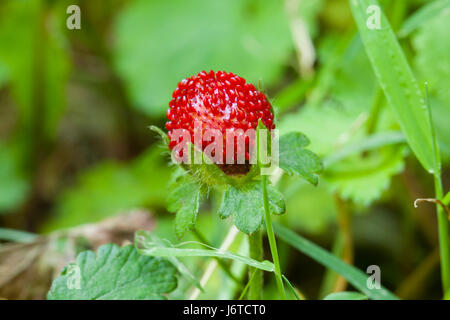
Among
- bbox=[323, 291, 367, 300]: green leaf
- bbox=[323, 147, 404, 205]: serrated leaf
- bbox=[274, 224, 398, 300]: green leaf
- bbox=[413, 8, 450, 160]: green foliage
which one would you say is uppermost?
bbox=[413, 8, 450, 160]: green foliage

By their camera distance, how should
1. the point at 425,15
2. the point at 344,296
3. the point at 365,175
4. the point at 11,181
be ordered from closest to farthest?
1. the point at 344,296
2. the point at 425,15
3. the point at 365,175
4. the point at 11,181

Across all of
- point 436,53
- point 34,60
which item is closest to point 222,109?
point 436,53

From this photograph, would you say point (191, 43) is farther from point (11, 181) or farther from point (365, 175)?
point (365, 175)

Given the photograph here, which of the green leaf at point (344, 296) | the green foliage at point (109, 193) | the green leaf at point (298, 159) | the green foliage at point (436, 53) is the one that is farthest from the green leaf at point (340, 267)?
the green foliage at point (109, 193)

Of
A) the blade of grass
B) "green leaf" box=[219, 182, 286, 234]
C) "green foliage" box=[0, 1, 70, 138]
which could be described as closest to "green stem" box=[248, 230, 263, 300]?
"green leaf" box=[219, 182, 286, 234]

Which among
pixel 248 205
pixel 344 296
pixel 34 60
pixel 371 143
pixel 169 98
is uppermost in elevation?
pixel 34 60

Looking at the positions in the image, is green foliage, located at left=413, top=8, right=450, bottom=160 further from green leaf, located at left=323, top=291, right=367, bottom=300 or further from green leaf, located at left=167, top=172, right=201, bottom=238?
green leaf, located at left=167, top=172, right=201, bottom=238

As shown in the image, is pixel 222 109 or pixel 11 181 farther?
pixel 11 181
